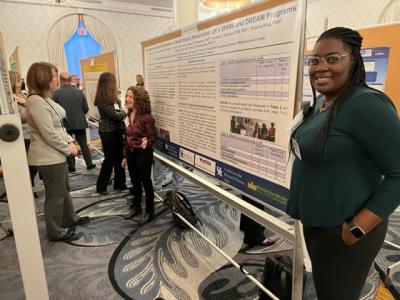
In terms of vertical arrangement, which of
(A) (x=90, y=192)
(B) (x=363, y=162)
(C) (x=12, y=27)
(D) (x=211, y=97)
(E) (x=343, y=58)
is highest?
(C) (x=12, y=27)

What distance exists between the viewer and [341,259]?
1021mm

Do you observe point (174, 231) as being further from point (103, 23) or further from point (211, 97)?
point (103, 23)

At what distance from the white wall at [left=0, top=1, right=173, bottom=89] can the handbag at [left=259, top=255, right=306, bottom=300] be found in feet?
22.0

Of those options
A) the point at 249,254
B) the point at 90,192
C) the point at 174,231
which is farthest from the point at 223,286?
the point at 90,192

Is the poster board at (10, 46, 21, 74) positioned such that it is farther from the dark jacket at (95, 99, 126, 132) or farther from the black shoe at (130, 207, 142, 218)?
the black shoe at (130, 207, 142, 218)

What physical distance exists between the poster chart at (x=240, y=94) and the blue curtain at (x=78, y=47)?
5647mm

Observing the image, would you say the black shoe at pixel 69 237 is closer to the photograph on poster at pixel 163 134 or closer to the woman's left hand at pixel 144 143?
the woman's left hand at pixel 144 143

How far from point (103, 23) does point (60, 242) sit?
6.02 metres

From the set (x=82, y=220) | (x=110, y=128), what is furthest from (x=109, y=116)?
(x=82, y=220)

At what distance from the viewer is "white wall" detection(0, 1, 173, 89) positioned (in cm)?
611

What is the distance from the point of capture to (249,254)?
235cm

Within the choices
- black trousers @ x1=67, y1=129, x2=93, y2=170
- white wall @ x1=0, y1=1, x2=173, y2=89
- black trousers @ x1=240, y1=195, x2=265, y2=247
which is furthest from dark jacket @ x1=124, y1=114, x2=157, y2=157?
white wall @ x1=0, y1=1, x2=173, y2=89

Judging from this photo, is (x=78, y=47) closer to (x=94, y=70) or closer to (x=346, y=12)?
(x=94, y=70)

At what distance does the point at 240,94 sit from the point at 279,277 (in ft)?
3.50
